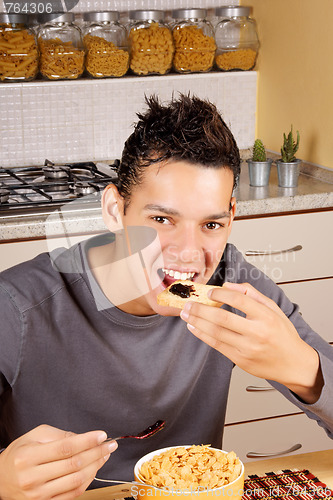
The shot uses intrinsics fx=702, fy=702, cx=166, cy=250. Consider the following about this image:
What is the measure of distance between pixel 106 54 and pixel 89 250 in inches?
57.8

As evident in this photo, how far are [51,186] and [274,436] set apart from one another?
44.8 inches

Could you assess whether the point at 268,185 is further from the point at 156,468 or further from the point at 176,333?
the point at 156,468

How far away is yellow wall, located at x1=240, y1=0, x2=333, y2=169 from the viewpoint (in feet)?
8.13

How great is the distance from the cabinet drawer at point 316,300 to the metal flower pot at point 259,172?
0.38m

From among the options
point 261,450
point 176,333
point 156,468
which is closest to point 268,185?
point 261,450

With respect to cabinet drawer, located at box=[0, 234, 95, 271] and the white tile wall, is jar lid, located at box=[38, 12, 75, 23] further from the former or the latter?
cabinet drawer, located at box=[0, 234, 95, 271]

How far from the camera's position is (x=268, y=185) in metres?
2.49

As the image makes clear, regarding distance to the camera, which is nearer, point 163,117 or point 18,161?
point 163,117

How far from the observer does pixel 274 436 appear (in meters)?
2.42

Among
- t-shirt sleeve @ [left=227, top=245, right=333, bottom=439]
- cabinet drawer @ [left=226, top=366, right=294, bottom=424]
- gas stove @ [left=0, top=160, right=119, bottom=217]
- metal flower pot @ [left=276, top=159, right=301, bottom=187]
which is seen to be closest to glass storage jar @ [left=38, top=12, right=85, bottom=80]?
gas stove @ [left=0, top=160, right=119, bottom=217]

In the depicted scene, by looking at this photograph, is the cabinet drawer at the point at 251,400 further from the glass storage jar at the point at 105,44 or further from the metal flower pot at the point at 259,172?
the glass storage jar at the point at 105,44

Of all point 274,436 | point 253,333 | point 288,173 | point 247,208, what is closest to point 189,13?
point 288,173

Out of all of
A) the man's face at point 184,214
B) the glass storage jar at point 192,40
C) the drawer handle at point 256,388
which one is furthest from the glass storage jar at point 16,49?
the man's face at point 184,214

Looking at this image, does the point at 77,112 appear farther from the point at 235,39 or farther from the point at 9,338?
the point at 9,338
